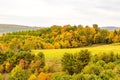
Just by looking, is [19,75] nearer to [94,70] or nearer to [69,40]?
[94,70]

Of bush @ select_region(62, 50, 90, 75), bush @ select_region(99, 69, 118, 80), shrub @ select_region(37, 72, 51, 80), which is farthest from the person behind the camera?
bush @ select_region(62, 50, 90, 75)

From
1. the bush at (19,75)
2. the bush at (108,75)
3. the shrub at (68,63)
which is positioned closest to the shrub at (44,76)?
the bush at (19,75)

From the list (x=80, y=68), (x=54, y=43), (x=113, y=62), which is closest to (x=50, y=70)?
(x=80, y=68)

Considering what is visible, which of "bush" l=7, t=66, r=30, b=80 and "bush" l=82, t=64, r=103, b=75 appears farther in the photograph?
"bush" l=7, t=66, r=30, b=80

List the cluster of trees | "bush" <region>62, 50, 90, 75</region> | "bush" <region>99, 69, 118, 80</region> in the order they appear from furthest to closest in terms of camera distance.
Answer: the cluster of trees → "bush" <region>62, 50, 90, 75</region> → "bush" <region>99, 69, 118, 80</region>

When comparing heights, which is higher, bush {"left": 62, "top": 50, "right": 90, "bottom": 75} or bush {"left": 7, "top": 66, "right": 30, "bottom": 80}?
bush {"left": 62, "top": 50, "right": 90, "bottom": 75}

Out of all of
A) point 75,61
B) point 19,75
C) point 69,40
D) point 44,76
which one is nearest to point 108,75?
point 44,76

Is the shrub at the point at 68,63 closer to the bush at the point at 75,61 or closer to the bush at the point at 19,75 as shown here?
the bush at the point at 75,61

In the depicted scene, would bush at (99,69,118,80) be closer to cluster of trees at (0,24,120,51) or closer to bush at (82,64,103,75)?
bush at (82,64,103,75)

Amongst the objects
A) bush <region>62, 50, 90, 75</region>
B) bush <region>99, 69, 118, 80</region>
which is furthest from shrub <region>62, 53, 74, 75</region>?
bush <region>99, 69, 118, 80</region>

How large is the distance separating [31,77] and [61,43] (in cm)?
8206

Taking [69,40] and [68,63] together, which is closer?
[68,63]

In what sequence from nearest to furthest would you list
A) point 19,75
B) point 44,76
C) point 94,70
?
point 94,70, point 44,76, point 19,75

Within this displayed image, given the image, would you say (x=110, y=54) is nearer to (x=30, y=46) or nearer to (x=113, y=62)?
(x=113, y=62)
